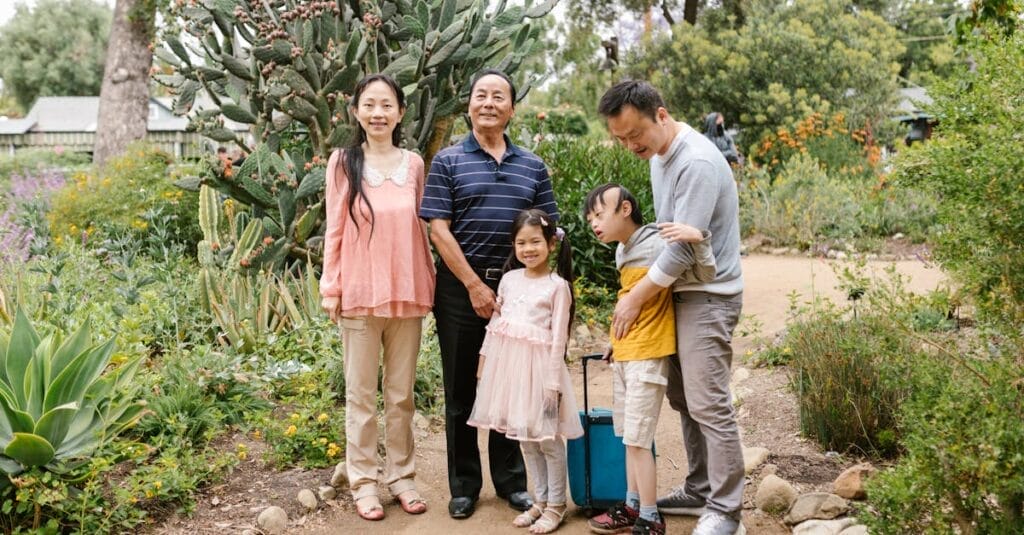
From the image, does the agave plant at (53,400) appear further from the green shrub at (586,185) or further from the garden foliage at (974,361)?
the green shrub at (586,185)

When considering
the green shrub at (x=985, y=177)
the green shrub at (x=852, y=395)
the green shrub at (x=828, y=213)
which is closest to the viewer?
the green shrub at (x=985, y=177)

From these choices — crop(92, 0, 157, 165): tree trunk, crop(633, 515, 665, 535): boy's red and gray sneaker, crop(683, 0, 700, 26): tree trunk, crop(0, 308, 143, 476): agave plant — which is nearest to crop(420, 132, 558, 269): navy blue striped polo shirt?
crop(633, 515, 665, 535): boy's red and gray sneaker

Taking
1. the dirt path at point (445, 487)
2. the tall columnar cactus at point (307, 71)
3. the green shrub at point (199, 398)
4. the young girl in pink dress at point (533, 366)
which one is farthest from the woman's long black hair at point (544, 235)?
the tall columnar cactus at point (307, 71)

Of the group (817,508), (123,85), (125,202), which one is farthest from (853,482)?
(123,85)

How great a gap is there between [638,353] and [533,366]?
48cm

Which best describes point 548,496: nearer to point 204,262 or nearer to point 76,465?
point 76,465

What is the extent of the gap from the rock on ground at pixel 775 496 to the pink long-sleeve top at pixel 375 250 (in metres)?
1.68

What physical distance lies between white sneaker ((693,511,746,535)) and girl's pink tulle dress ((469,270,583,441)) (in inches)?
24.1

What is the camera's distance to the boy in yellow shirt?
10.7 feet

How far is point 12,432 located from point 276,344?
77.4 inches

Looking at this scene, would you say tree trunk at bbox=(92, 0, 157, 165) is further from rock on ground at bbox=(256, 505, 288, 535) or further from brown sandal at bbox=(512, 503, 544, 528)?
brown sandal at bbox=(512, 503, 544, 528)

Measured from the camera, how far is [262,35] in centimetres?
585

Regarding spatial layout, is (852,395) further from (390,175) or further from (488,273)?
(390,175)

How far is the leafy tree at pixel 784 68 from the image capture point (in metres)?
16.7
